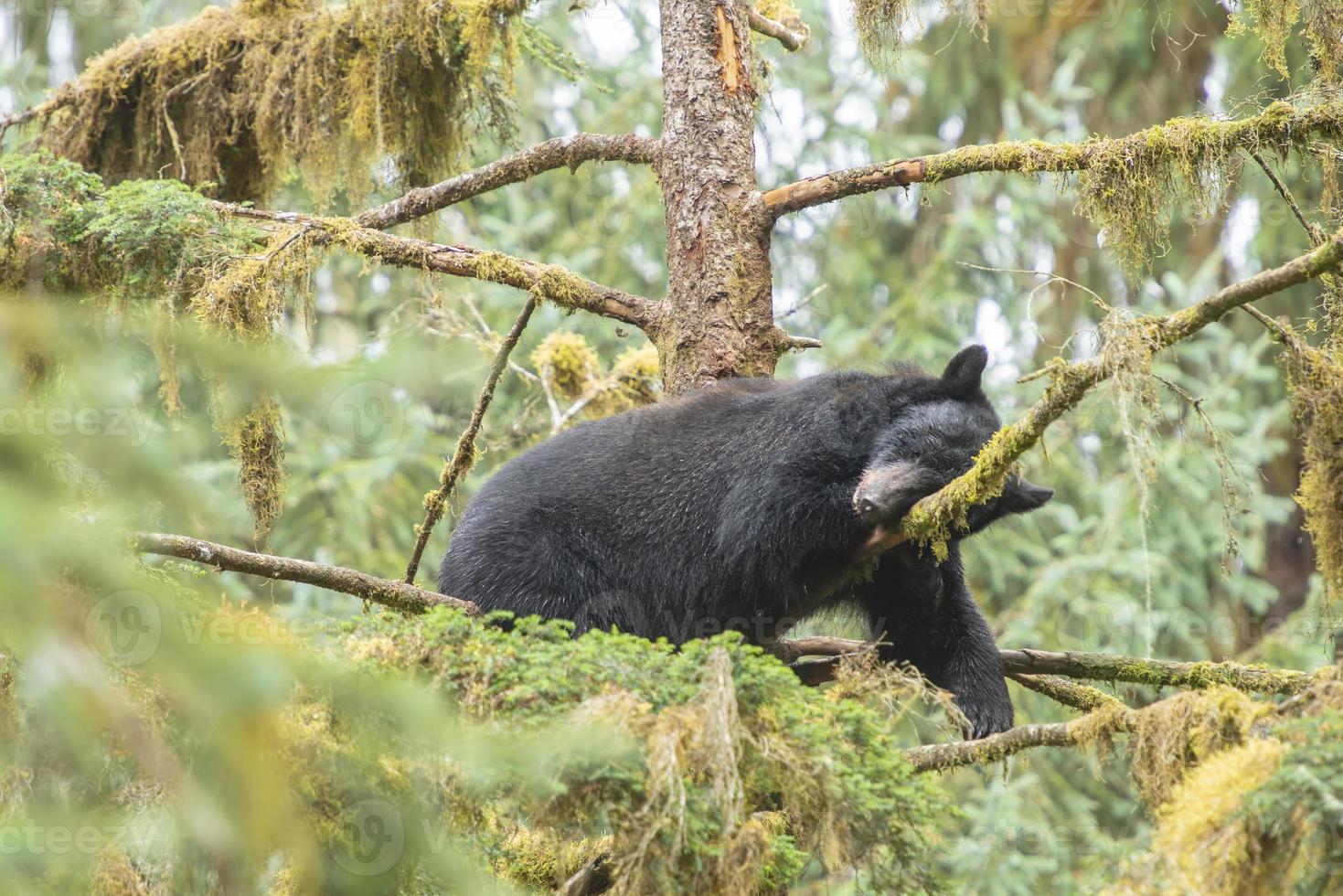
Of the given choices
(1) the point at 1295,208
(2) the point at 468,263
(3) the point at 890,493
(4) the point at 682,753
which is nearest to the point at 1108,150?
(1) the point at 1295,208

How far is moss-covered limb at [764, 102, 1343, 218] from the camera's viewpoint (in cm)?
344

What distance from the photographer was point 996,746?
10.4 ft

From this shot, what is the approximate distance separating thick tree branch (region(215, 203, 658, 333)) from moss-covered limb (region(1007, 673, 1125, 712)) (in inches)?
74.3

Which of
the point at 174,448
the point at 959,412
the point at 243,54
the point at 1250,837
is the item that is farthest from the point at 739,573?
the point at 243,54

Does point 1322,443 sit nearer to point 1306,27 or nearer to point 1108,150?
point 1108,150

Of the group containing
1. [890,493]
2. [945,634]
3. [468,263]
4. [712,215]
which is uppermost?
[712,215]

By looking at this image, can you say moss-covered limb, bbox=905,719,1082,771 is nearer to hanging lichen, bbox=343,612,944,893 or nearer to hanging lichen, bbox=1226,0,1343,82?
hanging lichen, bbox=343,612,944,893

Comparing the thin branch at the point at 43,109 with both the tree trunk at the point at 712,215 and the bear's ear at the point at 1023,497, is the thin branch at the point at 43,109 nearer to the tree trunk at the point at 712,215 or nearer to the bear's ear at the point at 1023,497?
the tree trunk at the point at 712,215

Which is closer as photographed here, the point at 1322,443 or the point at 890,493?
the point at 1322,443

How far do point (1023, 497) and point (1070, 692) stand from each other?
85 cm

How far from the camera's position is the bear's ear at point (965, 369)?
4.50 metres

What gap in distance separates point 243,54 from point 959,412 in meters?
3.52

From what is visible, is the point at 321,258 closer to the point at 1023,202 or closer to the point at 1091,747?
the point at 1091,747

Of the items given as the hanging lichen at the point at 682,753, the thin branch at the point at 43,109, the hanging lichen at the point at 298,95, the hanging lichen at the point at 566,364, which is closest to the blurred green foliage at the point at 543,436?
the hanging lichen at the point at 682,753
